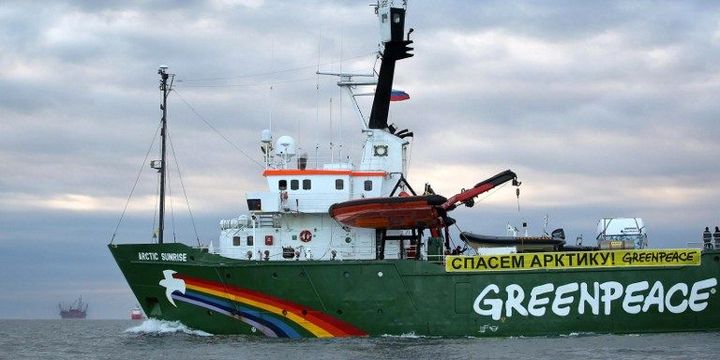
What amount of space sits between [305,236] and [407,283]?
482 centimetres

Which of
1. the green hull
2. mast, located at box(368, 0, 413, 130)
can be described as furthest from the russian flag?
the green hull

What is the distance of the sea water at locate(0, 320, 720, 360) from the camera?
1102 inches

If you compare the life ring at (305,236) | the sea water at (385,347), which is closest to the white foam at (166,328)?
the sea water at (385,347)

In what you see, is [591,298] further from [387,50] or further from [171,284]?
[171,284]

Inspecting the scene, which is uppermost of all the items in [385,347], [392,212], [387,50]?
[387,50]

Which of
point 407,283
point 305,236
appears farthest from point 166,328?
point 407,283

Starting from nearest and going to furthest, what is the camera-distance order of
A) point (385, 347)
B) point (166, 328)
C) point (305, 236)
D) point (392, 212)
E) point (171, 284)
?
point (385, 347) → point (392, 212) → point (171, 284) → point (166, 328) → point (305, 236)

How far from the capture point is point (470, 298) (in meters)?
32.9

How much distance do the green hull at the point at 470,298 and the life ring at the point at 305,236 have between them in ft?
8.88

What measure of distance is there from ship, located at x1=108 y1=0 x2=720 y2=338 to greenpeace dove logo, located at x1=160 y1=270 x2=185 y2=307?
4 centimetres

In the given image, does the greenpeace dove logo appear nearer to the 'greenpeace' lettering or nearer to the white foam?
the white foam

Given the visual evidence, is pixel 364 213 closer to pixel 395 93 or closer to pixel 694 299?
pixel 395 93

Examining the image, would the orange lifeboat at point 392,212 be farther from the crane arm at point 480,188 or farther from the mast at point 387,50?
the mast at point 387,50

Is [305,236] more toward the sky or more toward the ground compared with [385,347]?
more toward the sky
